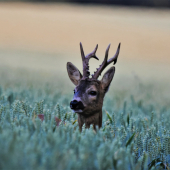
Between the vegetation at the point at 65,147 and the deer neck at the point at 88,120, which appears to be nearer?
the vegetation at the point at 65,147

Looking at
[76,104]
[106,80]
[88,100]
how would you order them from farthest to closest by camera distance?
[106,80], [88,100], [76,104]

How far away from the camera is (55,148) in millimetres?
2936

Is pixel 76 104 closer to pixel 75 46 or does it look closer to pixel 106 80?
pixel 106 80

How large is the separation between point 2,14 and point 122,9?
22.9 feet

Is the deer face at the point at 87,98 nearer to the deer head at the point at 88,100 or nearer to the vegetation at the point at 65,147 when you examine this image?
the deer head at the point at 88,100

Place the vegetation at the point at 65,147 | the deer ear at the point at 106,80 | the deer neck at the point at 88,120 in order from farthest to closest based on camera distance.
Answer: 1. the deer ear at the point at 106,80
2. the deer neck at the point at 88,120
3. the vegetation at the point at 65,147

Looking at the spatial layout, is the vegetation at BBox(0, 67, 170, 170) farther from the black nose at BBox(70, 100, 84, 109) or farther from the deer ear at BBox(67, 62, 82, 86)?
the deer ear at BBox(67, 62, 82, 86)

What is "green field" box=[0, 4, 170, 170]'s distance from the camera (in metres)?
3.04

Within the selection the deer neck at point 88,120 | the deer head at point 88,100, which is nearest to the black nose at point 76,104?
the deer head at point 88,100

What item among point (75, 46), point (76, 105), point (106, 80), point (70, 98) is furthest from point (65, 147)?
point (75, 46)

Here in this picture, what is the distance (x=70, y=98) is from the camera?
7.37 meters

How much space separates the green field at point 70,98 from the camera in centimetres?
304

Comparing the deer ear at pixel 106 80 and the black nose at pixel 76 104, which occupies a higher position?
the deer ear at pixel 106 80

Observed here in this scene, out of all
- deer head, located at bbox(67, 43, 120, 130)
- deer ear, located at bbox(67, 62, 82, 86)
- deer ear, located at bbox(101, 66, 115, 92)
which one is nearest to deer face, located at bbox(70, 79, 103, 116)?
deer head, located at bbox(67, 43, 120, 130)
